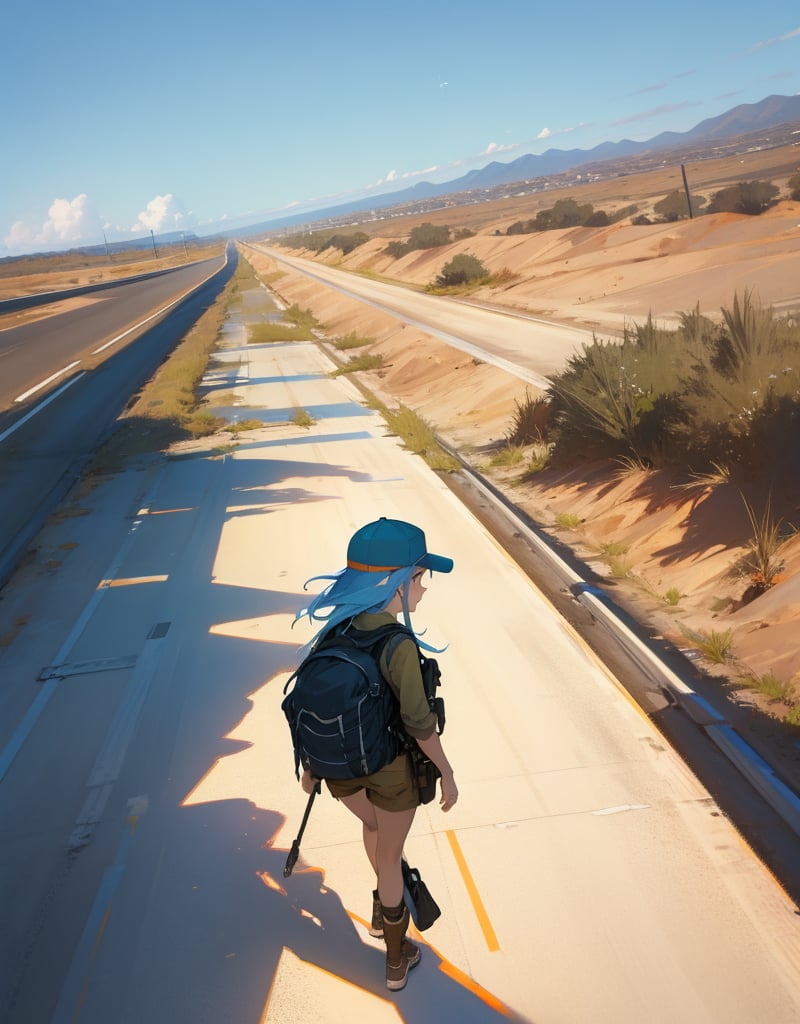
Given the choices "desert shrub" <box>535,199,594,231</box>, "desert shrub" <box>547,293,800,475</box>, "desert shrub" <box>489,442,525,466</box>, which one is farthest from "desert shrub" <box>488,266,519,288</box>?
"desert shrub" <box>547,293,800,475</box>

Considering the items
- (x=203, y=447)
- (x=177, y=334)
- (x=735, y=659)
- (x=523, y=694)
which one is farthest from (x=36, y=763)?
(x=177, y=334)

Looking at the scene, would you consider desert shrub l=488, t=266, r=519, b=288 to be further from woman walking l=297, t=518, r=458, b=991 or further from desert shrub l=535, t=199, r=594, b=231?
woman walking l=297, t=518, r=458, b=991

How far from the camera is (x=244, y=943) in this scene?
4.35m

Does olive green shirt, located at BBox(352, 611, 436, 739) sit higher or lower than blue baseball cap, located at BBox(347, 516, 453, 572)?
lower

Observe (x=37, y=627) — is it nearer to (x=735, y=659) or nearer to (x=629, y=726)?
(x=629, y=726)

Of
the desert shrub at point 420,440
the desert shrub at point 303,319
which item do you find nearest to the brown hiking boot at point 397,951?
the desert shrub at point 420,440

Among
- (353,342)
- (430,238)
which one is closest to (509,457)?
(353,342)

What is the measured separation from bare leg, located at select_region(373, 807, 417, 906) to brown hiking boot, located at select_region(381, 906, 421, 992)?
8 cm

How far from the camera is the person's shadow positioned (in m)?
3.96

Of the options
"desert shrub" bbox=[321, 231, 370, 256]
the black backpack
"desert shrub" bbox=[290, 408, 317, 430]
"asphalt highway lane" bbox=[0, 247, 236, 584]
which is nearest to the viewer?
the black backpack

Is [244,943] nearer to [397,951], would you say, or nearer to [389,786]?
[397,951]

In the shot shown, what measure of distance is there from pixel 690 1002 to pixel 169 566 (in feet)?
25.0

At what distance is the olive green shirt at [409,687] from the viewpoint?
3387 millimetres

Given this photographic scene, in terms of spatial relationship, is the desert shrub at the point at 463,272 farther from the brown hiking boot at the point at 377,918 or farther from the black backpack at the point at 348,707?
the black backpack at the point at 348,707
